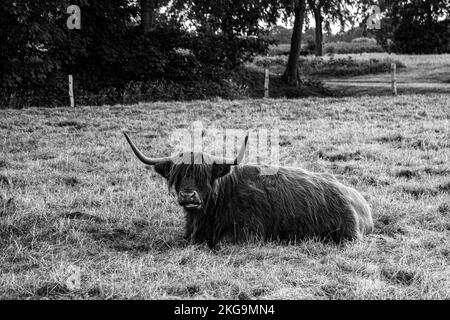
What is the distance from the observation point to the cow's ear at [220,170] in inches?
197

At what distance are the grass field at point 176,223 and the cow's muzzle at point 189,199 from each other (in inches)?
15.3

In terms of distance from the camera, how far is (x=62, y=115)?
44.3 feet

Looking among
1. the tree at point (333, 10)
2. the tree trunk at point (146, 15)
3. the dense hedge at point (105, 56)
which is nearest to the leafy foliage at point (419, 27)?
the tree at point (333, 10)

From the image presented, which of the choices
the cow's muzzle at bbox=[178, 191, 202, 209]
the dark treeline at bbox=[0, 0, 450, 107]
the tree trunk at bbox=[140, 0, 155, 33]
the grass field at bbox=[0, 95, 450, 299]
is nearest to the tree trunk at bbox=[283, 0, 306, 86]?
the dark treeline at bbox=[0, 0, 450, 107]

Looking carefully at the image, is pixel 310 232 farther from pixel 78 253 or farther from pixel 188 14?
pixel 188 14

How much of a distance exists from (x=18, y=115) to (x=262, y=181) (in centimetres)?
928

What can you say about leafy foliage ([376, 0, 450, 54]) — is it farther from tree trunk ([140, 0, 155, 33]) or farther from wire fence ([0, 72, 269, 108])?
tree trunk ([140, 0, 155, 33])

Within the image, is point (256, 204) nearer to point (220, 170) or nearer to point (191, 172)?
point (220, 170)

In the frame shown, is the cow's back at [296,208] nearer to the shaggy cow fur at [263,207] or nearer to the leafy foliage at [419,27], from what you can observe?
the shaggy cow fur at [263,207]

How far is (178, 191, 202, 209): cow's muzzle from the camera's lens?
4641mm

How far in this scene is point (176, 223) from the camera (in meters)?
5.74

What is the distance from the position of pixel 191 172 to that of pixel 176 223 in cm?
100

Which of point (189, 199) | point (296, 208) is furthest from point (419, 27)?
point (189, 199)
